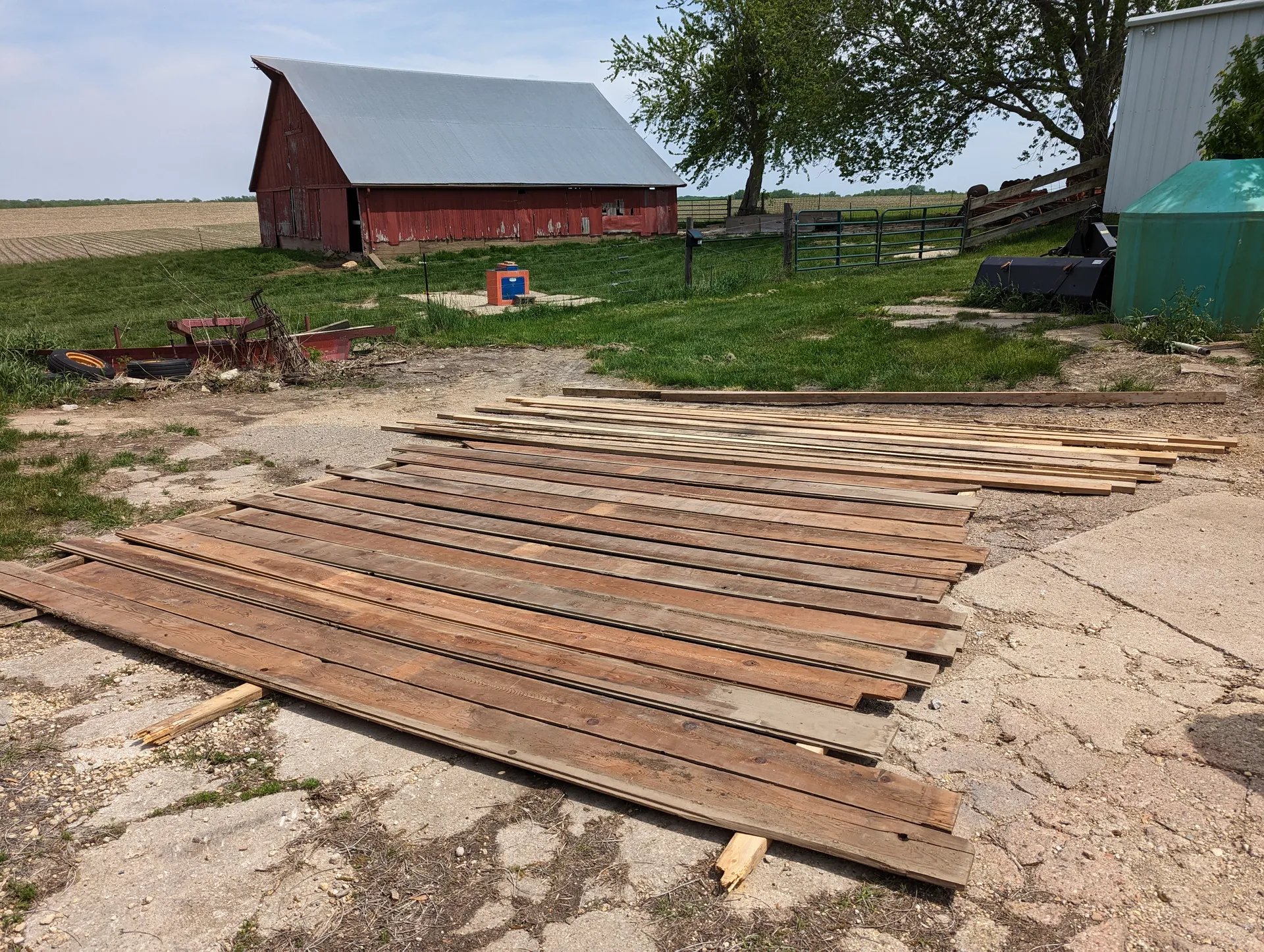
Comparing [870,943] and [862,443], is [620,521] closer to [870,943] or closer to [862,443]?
[862,443]

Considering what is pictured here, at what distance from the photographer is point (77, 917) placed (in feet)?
8.38

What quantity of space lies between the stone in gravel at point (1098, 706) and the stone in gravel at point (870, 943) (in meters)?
1.26

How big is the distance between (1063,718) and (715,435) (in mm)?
4443

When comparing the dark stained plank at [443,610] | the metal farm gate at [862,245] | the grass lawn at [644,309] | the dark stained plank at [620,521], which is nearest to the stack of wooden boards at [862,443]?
the dark stained plank at [620,521]

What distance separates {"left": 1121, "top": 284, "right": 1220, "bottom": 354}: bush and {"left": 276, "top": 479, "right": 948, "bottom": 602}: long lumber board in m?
6.70

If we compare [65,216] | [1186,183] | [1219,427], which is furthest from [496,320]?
[65,216]

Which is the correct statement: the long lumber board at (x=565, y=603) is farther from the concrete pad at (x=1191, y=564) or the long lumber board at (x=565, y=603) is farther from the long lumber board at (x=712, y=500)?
the concrete pad at (x=1191, y=564)

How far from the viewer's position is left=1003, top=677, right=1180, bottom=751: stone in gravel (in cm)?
323

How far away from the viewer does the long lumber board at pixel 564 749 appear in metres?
2.62

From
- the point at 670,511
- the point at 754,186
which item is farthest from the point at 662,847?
the point at 754,186

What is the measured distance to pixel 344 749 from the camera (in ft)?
11.1

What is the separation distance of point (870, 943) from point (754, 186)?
43.3 m

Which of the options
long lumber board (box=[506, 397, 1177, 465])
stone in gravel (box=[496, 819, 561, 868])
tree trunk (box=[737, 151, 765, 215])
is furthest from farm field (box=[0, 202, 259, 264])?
stone in gravel (box=[496, 819, 561, 868])

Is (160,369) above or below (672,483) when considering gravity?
above
